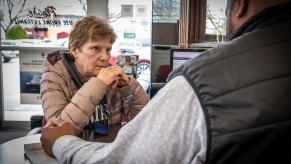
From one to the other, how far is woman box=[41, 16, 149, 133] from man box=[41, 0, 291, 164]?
102 centimetres

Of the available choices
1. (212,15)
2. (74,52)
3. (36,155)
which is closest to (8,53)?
(212,15)

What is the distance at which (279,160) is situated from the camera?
71 centimetres

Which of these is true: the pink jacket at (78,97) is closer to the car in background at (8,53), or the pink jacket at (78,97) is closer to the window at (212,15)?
the window at (212,15)

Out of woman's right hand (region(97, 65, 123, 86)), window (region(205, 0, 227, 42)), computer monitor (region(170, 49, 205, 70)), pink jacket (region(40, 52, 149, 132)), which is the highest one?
window (region(205, 0, 227, 42))

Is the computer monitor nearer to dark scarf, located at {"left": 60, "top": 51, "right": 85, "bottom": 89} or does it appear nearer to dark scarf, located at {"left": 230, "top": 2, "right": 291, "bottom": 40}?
dark scarf, located at {"left": 60, "top": 51, "right": 85, "bottom": 89}

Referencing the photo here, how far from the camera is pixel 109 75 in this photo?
1.86 m

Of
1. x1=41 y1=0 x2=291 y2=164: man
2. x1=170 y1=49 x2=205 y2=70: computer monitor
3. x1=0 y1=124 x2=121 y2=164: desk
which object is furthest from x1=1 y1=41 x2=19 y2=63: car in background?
x1=41 y1=0 x2=291 y2=164: man

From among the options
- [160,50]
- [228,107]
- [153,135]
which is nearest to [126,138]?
[153,135]

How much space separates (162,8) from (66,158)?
13.8ft

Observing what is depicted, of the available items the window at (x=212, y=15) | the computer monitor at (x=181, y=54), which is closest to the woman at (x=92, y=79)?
the computer monitor at (x=181, y=54)

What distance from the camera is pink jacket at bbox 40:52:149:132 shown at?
5.56 feet

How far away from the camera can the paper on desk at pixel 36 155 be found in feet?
4.55

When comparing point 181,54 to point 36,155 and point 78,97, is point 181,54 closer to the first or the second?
point 78,97

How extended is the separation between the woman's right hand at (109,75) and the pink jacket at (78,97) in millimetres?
38
